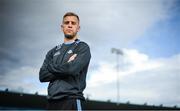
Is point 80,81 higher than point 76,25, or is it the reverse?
point 76,25

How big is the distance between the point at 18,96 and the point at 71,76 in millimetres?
16269

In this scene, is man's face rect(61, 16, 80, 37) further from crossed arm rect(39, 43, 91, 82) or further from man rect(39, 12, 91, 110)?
crossed arm rect(39, 43, 91, 82)

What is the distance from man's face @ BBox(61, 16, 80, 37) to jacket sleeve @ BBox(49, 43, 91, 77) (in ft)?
0.40

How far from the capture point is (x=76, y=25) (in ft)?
6.79

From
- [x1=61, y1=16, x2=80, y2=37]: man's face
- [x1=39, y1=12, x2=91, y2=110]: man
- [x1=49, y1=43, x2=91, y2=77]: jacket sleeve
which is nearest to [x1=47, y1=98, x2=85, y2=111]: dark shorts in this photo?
[x1=39, y1=12, x2=91, y2=110]: man

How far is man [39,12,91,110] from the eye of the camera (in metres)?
1.89

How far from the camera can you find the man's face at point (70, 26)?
80.3 inches

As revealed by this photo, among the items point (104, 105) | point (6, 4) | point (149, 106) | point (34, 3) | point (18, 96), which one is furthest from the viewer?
point (149, 106)

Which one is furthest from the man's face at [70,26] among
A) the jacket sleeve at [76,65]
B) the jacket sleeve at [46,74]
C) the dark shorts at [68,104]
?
the dark shorts at [68,104]

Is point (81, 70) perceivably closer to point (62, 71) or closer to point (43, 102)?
point (62, 71)

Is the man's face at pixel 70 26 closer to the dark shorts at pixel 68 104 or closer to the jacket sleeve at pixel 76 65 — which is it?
the jacket sleeve at pixel 76 65

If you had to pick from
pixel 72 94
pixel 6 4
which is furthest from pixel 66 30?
pixel 6 4

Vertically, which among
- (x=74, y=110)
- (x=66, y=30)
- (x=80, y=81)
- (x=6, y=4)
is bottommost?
(x=74, y=110)

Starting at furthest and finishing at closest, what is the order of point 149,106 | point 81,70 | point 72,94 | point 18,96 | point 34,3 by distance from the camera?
point 149,106 → point 18,96 → point 34,3 → point 81,70 → point 72,94
